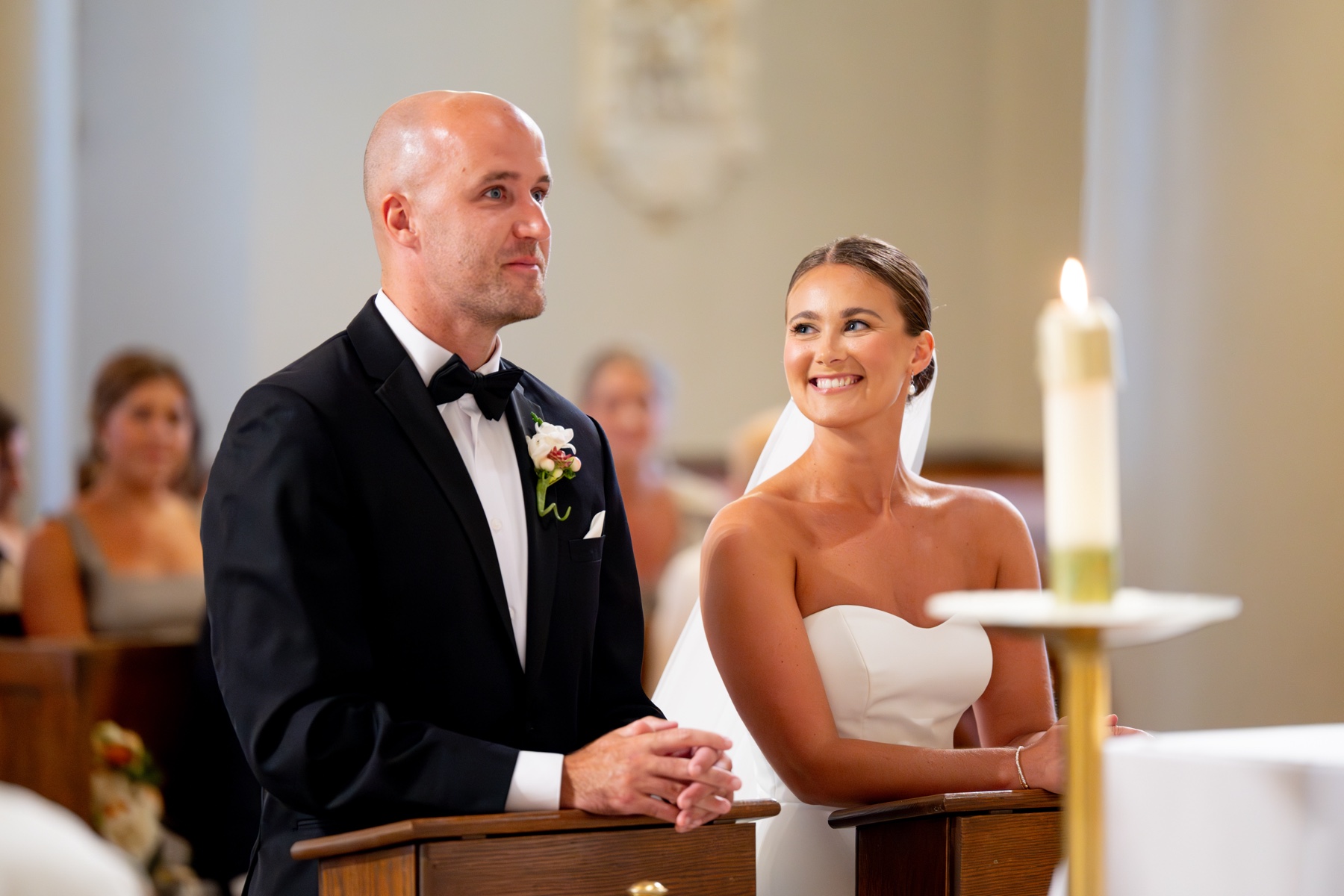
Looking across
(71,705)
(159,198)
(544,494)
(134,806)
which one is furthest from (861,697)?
(159,198)

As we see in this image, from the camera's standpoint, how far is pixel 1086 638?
3.37 ft

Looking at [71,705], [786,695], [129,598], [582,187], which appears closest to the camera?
[786,695]

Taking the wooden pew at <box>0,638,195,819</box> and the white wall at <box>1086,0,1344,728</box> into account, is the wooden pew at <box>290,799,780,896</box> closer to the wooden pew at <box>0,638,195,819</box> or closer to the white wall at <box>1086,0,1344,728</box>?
the wooden pew at <box>0,638,195,819</box>

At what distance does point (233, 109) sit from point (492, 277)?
6793 millimetres

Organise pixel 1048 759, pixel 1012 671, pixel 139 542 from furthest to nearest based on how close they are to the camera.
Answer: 1. pixel 139 542
2. pixel 1012 671
3. pixel 1048 759

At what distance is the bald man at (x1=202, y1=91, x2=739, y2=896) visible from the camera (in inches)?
81.0

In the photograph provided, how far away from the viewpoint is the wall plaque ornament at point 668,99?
30.1ft

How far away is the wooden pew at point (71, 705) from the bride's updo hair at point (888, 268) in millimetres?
2082

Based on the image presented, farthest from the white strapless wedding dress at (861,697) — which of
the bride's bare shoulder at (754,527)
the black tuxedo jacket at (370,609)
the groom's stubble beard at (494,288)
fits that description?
the groom's stubble beard at (494,288)

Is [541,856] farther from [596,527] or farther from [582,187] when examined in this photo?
[582,187]

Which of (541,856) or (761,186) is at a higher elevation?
(761,186)

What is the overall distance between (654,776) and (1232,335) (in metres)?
2.86

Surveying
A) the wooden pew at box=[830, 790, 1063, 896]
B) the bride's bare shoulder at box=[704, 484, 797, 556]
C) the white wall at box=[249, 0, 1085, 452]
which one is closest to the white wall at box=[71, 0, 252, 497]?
the white wall at box=[249, 0, 1085, 452]

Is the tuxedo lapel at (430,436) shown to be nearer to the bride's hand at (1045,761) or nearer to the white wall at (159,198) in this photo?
the bride's hand at (1045,761)
